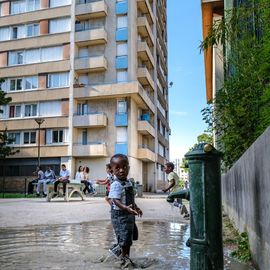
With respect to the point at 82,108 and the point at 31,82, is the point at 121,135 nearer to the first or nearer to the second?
the point at 82,108

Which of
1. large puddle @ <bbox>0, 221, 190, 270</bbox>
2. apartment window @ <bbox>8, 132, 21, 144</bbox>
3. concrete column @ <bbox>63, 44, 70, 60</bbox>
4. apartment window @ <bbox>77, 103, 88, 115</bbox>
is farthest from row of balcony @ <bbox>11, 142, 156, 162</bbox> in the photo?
large puddle @ <bbox>0, 221, 190, 270</bbox>

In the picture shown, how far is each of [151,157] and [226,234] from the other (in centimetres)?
3810

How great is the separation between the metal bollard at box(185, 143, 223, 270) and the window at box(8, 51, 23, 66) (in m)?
41.8

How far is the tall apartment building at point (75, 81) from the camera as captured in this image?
39.6 metres

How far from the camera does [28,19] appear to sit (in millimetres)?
43188

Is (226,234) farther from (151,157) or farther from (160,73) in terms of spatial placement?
(160,73)

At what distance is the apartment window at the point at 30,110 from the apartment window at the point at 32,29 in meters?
7.40

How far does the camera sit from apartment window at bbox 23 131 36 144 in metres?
41.3

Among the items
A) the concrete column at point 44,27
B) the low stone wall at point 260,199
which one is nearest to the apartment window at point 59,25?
the concrete column at point 44,27

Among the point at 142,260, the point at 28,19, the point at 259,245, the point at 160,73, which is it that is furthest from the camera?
the point at 160,73

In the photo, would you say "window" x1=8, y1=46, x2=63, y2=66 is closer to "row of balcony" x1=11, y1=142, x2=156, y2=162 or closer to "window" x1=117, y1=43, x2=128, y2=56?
"window" x1=117, y1=43, x2=128, y2=56

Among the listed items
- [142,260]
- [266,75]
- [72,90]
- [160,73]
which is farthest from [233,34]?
[160,73]

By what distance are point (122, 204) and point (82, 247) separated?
71.4 inches

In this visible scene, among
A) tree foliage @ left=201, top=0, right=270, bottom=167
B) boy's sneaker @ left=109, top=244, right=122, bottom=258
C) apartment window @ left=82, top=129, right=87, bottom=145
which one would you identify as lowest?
boy's sneaker @ left=109, top=244, right=122, bottom=258
